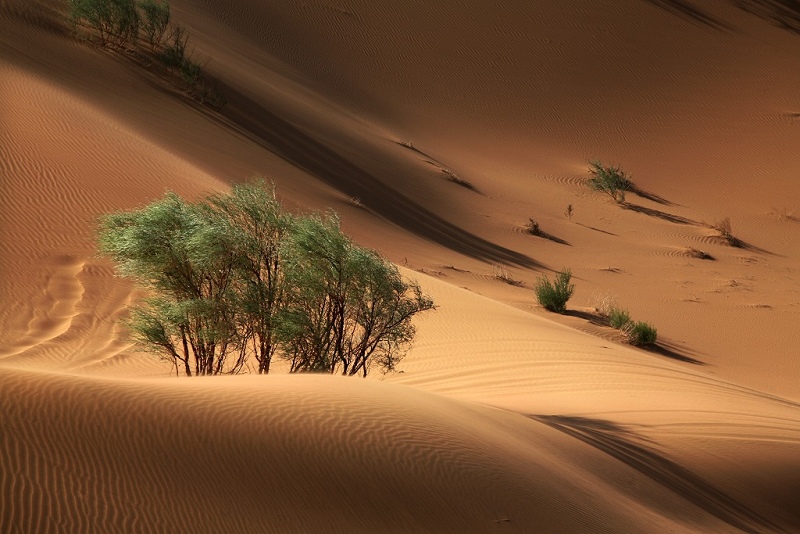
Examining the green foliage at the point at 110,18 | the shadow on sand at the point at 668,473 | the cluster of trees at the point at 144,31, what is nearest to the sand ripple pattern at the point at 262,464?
the shadow on sand at the point at 668,473

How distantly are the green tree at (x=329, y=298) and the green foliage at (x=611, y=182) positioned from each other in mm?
20461

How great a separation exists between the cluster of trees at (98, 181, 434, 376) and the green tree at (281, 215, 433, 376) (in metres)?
0.01

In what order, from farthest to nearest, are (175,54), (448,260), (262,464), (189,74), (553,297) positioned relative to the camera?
(175,54) < (189,74) < (448,260) < (553,297) < (262,464)

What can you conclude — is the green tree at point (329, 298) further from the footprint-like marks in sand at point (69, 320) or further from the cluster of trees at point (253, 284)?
the footprint-like marks in sand at point (69, 320)

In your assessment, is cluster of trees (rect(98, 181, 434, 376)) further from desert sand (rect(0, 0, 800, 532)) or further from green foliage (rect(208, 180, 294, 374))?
desert sand (rect(0, 0, 800, 532))

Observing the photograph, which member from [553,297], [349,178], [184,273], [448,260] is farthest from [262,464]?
[349,178]

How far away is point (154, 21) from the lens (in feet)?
84.1

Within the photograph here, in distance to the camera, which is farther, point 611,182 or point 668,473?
point 611,182

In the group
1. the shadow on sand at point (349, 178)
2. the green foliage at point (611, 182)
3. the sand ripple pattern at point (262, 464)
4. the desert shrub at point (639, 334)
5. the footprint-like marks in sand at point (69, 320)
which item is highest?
the green foliage at point (611, 182)

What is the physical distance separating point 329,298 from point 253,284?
94 cm

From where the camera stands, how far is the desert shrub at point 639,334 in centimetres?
1764

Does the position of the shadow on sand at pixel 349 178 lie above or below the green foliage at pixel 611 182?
below

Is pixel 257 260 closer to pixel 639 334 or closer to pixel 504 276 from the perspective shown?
pixel 639 334

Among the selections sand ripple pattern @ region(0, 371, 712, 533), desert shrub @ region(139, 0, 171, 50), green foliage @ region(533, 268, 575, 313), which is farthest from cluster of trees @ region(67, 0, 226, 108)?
sand ripple pattern @ region(0, 371, 712, 533)
